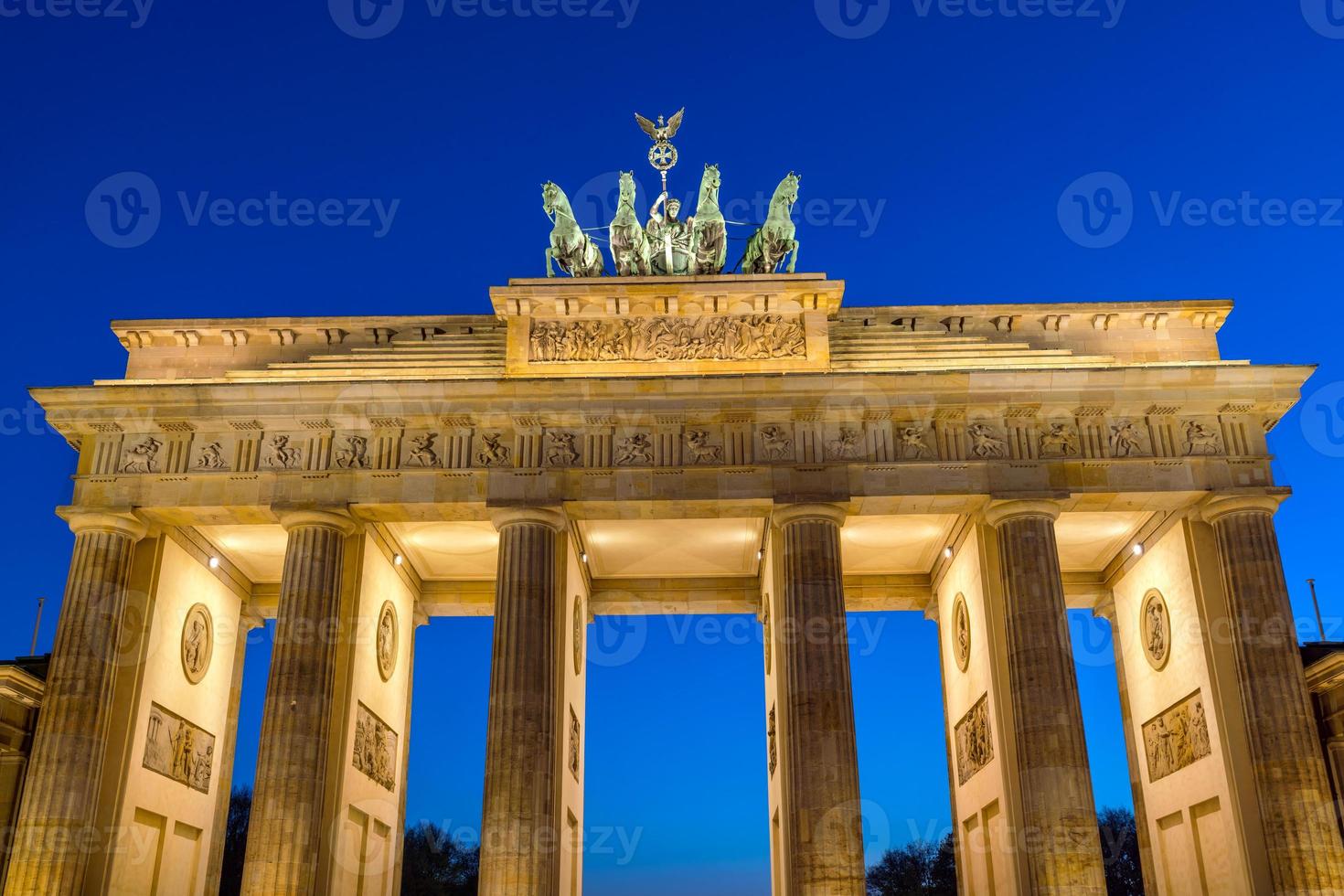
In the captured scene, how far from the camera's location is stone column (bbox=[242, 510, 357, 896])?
83.0ft

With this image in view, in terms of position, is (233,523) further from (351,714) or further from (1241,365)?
(1241,365)

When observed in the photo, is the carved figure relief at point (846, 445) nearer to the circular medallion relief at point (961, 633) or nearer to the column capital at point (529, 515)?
the circular medallion relief at point (961, 633)

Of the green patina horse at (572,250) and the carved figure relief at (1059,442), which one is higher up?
the green patina horse at (572,250)

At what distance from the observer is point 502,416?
28672 millimetres

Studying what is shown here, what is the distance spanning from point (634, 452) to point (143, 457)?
11780 millimetres

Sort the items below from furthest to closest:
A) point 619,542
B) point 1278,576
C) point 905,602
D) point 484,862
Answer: point 905,602 → point 619,542 → point 1278,576 → point 484,862

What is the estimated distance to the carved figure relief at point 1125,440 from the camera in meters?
28.4

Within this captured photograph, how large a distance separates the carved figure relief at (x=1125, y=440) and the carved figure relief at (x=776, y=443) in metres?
7.64

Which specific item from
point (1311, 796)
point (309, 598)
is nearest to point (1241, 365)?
point (1311, 796)

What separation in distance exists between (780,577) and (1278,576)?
1123cm

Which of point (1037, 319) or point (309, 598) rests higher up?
point (1037, 319)

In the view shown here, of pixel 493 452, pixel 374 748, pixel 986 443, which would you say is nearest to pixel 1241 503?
pixel 986 443

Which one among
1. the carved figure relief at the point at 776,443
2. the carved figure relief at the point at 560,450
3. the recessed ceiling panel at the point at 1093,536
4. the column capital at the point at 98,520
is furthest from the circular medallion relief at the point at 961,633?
the column capital at the point at 98,520

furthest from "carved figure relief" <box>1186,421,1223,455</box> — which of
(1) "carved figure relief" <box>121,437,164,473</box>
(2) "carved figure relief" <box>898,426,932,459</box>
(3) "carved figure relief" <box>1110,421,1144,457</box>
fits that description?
(1) "carved figure relief" <box>121,437,164,473</box>
